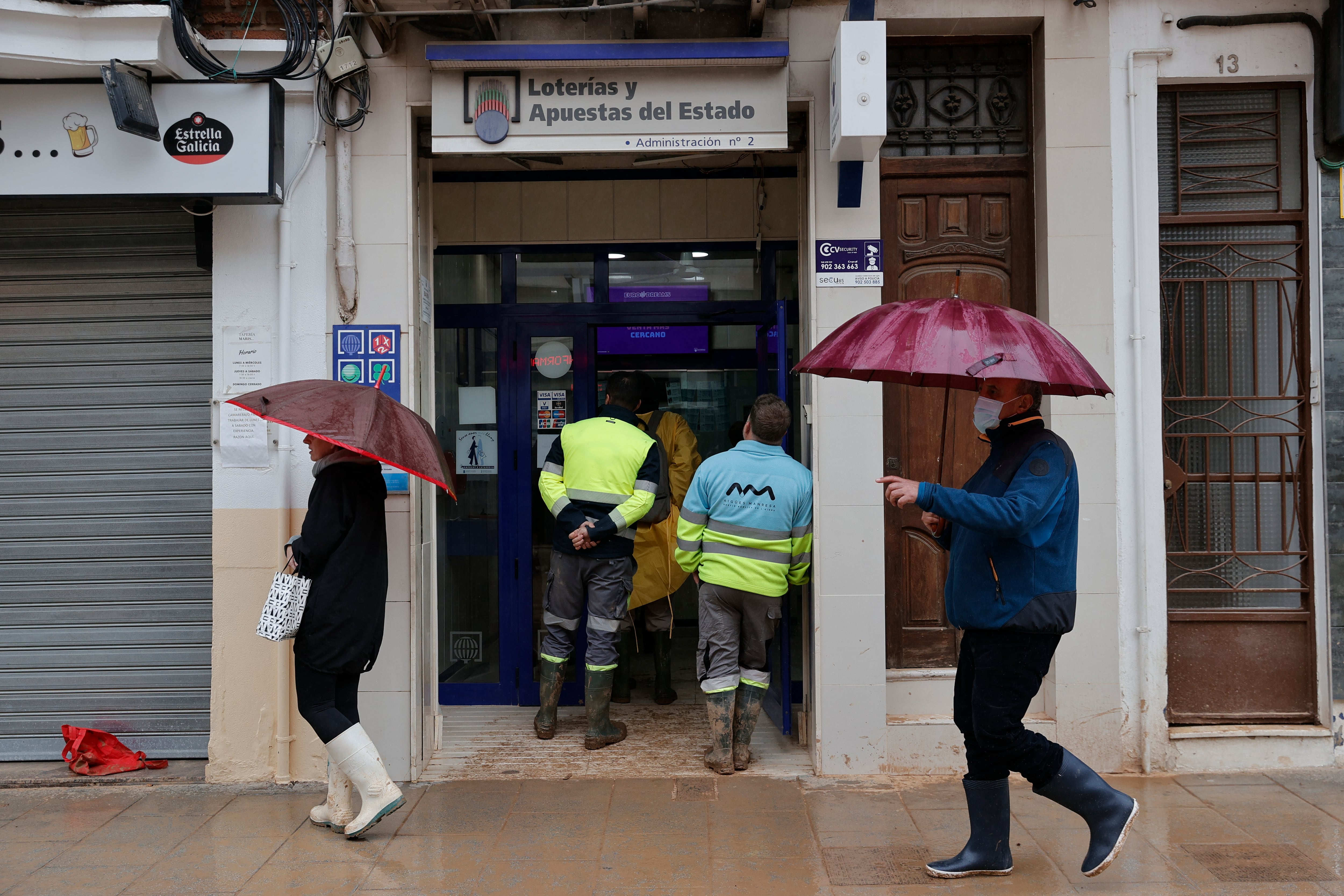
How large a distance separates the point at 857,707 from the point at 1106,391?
2.32 m

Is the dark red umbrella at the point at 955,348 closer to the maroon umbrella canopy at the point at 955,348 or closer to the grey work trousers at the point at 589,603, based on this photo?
the maroon umbrella canopy at the point at 955,348

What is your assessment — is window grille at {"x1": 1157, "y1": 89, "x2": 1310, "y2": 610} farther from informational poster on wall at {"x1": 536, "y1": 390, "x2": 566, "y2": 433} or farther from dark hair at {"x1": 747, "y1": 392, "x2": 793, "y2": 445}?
informational poster on wall at {"x1": 536, "y1": 390, "x2": 566, "y2": 433}

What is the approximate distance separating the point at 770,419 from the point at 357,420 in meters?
2.13

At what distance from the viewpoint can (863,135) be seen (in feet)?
15.7

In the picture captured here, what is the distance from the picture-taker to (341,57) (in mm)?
5078

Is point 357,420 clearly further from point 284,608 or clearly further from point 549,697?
point 549,697

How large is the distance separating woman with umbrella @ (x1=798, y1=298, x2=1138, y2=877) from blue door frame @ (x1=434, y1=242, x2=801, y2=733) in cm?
283

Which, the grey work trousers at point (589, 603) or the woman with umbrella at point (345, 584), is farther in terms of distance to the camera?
the grey work trousers at point (589, 603)

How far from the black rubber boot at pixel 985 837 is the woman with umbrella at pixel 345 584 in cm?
238

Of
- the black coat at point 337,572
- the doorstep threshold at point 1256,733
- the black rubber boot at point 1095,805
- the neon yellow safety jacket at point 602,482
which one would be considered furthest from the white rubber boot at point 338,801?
the doorstep threshold at point 1256,733

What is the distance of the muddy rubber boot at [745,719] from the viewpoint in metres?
5.32

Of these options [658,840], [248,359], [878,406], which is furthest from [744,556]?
[248,359]

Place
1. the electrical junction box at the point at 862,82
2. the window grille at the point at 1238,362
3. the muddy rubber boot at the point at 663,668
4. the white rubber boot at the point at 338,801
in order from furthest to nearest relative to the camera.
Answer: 1. the muddy rubber boot at the point at 663,668
2. the window grille at the point at 1238,362
3. the electrical junction box at the point at 862,82
4. the white rubber boot at the point at 338,801

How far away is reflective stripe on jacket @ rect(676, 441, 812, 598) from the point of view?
Result: 16.9 feet
